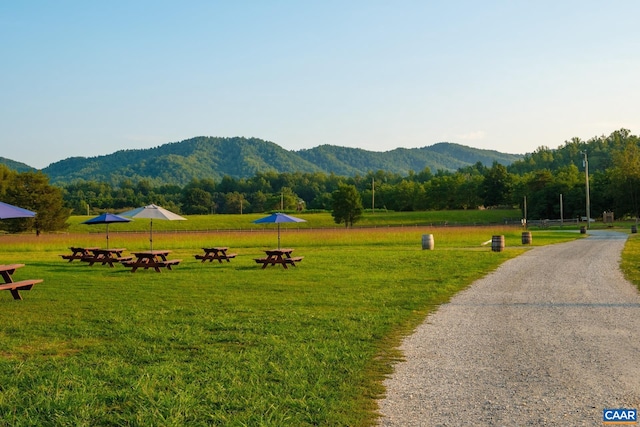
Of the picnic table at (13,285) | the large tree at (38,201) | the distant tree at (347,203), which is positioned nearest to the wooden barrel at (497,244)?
the picnic table at (13,285)

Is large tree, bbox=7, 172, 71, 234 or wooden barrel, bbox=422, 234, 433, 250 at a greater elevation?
large tree, bbox=7, 172, 71, 234

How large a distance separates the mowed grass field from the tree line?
2024 inches

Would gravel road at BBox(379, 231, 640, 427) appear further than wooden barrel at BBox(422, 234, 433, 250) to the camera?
No

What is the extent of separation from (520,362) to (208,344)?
3.98 m

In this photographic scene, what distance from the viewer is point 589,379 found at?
21.3ft

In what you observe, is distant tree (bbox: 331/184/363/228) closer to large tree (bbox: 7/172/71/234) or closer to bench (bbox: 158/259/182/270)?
large tree (bbox: 7/172/71/234)

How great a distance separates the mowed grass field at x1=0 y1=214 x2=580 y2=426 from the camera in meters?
5.51

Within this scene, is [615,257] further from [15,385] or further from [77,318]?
[15,385]

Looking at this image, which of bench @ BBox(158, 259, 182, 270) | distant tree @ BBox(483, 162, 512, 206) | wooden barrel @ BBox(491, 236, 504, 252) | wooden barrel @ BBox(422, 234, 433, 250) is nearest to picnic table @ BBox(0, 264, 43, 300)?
bench @ BBox(158, 259, 182, 270)

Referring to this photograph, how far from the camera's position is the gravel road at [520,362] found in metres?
5.44

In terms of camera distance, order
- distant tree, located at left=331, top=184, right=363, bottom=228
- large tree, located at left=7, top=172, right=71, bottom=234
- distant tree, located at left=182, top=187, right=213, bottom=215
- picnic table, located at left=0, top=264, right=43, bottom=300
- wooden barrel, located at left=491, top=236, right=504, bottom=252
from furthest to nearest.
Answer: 1. distant tree, located at left=182, top=187, right=213, bottom=215
2. distant tree, located at left=331, top=184, right=363, bottom=228
3. large tree, located at left=7, top=172, right=71, bottom=234
4. wooden barrel, located at left=491, top=236, right=504, bottom=252
5. picnic table, located at left=0, top=264, right=43, bottom=300

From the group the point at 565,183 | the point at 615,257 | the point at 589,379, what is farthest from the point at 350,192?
the point at 589,379

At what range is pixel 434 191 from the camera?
129875mm

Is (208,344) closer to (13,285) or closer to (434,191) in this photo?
(13,285)
